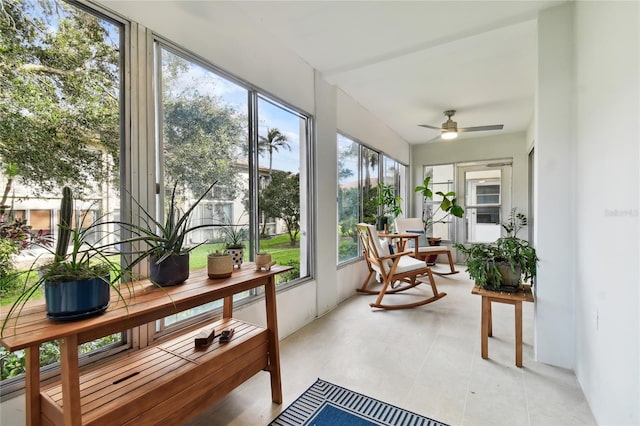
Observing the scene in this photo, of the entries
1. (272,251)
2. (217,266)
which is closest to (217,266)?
(217,266)

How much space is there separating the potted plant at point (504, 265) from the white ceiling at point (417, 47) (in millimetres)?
1705

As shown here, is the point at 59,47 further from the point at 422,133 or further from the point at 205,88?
the point at 422,133

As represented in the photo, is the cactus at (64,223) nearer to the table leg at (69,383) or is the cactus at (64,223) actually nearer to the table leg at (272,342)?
the table leg at (69,383)

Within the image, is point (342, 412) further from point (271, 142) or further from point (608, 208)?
point (271, 142)

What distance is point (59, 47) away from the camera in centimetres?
127

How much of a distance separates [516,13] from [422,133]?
3.19 meters

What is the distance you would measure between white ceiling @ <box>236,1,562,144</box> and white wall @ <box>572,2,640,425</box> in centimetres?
59

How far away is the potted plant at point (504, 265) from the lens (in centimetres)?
210

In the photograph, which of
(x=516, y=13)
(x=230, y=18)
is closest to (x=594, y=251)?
(x=516, y=13)

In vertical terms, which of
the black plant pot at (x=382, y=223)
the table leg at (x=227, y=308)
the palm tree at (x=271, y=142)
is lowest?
the table leg at (x=227, y=308)

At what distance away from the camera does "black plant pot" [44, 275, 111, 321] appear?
2.92 ft

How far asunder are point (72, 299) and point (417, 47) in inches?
114

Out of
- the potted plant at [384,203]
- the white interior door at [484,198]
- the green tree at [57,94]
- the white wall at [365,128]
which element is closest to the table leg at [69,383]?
the green tree at [57,94]

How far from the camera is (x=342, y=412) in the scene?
1.55 meters
